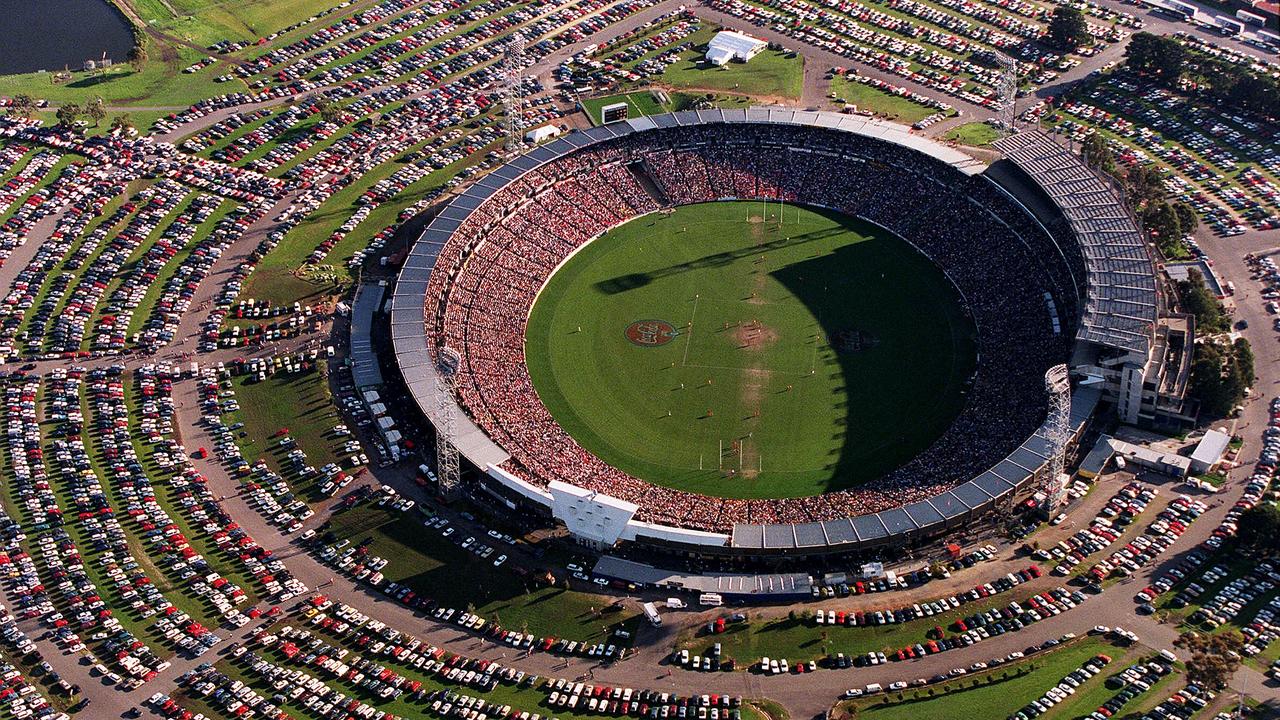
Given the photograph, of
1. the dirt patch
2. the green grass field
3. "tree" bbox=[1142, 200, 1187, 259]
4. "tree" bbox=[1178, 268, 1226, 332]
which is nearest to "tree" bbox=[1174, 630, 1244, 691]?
the green grass field

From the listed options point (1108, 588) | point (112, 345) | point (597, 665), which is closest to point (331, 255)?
point (112, 345)

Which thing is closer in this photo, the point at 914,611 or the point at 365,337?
the point at 914,611

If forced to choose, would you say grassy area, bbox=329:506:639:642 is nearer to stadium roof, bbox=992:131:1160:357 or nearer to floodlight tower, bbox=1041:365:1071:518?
floodlight tower, bbox=1041:365:1071:518

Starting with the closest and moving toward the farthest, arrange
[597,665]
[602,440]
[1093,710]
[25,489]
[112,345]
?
[1093,710] → [597,665] → [25,489] → [602,440] → [112,345]

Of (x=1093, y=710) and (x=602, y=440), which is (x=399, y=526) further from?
(x=1093, y=710)

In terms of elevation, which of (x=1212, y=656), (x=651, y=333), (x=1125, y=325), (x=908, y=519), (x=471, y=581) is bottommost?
(x=1212, y=656)

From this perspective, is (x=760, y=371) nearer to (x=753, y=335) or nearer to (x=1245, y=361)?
(x=753, y=335)

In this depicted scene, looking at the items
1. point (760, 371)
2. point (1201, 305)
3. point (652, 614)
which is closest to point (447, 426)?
point (652, 614)
